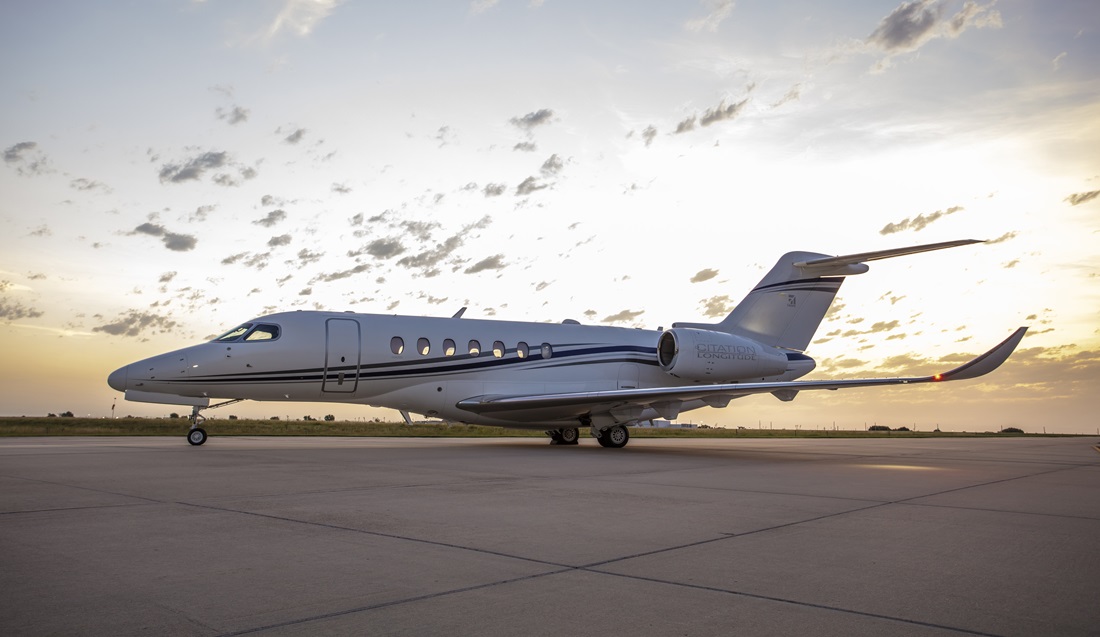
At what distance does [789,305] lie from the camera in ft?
77.8

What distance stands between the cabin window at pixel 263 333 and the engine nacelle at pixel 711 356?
1026cm

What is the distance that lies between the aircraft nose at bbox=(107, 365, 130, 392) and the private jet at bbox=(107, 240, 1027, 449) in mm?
21

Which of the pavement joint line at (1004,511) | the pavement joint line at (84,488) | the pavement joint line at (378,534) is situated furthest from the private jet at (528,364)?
the pavement joint line at (378,534)

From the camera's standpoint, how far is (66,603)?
3883 mm

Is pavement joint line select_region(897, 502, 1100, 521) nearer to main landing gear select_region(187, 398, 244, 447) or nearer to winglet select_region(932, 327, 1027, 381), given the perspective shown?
winglet select_region(932, 327, 1027, 381)

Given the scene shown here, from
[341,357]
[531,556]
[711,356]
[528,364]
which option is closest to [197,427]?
[341,357]

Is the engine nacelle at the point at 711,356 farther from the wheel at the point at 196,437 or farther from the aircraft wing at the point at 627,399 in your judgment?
the wheel at the point at 196,437

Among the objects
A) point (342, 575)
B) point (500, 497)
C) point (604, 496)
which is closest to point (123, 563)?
point (342, 575)

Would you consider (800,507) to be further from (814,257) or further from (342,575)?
(814,257)

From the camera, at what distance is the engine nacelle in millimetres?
21375

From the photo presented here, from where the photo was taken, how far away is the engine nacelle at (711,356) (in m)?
21.4

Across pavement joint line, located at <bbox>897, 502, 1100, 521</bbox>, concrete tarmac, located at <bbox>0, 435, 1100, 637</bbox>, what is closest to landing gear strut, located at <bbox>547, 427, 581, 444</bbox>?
concrete tarmac, located at <bbox>0, 435, 1100, 637</bbox>

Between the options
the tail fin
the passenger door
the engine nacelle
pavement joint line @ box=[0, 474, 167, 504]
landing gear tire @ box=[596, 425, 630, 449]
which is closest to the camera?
pavement joint line @ box=[0, 474, 167, 504]

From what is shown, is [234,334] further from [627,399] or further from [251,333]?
[627,399]
